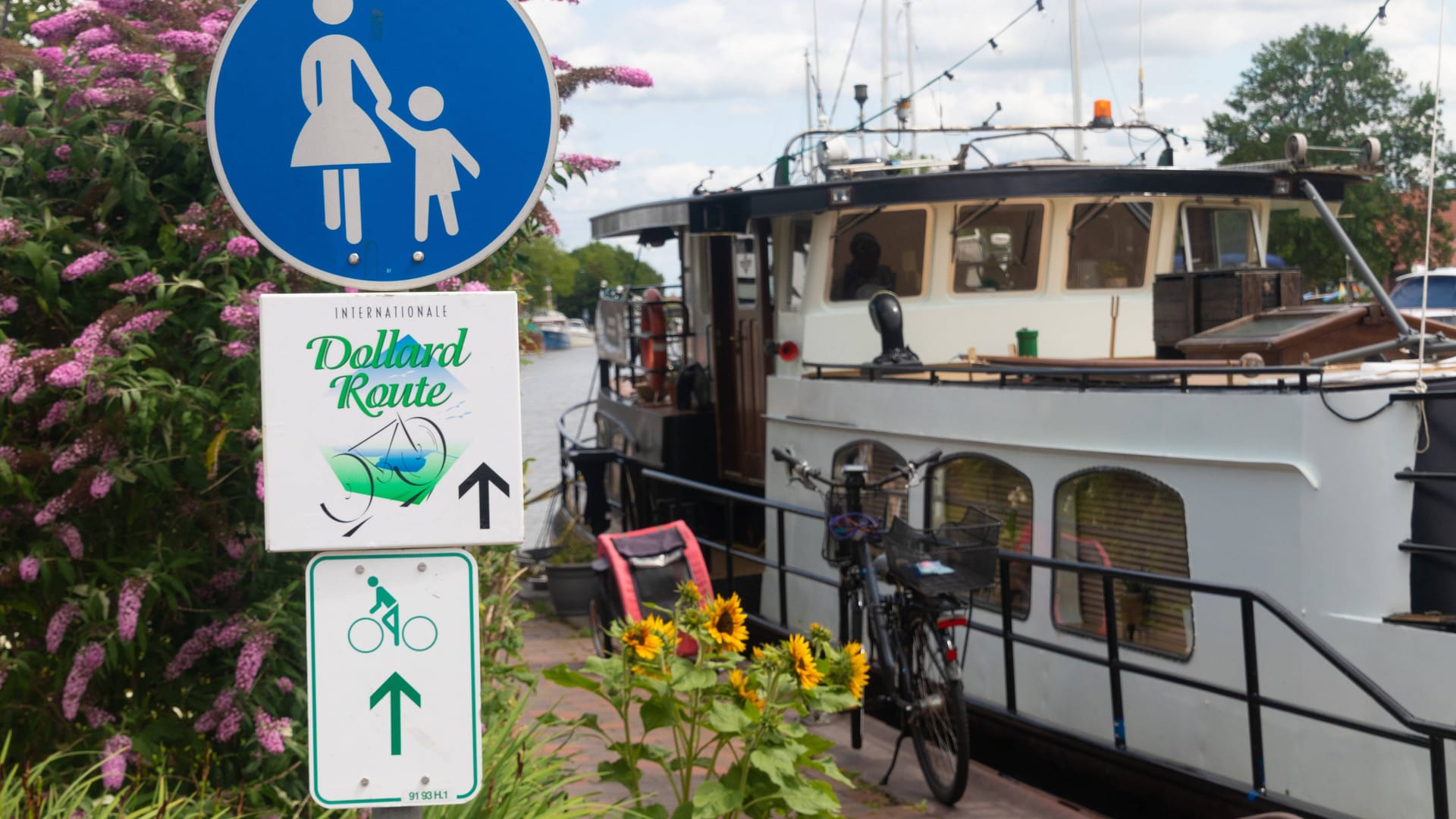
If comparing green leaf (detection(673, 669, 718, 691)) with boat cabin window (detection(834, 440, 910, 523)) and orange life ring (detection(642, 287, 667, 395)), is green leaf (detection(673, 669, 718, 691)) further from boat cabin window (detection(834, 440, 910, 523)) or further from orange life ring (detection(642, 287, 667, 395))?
orange life ring (detection(642, 287, 667, 395))

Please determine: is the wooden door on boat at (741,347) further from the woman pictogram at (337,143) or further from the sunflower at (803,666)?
the woman pictogram at (337,143)

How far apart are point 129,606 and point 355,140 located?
1800 mm

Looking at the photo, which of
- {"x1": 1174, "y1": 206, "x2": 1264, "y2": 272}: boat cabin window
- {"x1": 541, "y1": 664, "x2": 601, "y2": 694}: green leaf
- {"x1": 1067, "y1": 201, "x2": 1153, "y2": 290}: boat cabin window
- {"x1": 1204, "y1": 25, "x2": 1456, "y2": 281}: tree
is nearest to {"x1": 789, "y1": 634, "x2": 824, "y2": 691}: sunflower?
{"x1": 541, "y1": 664, "x2": 601, "y2": 694}: green leaf

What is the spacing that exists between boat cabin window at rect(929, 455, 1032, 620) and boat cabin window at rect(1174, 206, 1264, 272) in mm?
3004

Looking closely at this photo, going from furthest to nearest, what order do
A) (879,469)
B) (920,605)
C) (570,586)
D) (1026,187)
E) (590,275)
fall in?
(590,275) → (570,586) → (1026,187) → (879,469) → (920,605)

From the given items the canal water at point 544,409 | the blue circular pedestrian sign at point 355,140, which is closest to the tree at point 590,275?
the canal water at point 544,409

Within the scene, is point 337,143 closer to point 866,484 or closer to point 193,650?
point 193,650

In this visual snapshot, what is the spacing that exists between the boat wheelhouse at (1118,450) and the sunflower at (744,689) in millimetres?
2158

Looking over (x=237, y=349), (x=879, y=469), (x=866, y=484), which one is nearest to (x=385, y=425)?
(x=237, y=349)

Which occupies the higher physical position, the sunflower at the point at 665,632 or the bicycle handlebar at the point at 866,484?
the bicycle handlebar at the point at 866,484

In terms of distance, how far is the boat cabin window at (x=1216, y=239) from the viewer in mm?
10016

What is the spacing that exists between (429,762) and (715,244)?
31.1 feet

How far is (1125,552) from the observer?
6.88 m

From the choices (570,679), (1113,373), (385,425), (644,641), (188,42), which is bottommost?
(570,679)
